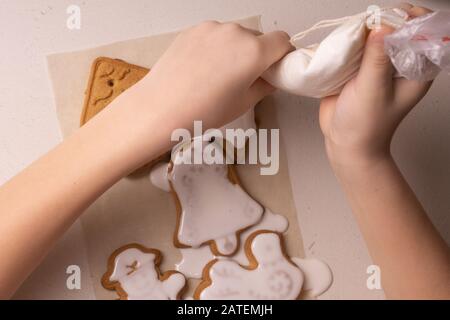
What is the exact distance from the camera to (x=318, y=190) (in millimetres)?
824

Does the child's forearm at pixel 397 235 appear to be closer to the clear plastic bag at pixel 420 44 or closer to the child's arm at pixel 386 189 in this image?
the child's arm at pixel 386 189

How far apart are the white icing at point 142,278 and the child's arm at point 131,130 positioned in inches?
4.8

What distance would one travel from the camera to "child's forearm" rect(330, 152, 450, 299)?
0.63m

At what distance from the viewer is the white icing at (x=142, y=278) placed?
757 mm

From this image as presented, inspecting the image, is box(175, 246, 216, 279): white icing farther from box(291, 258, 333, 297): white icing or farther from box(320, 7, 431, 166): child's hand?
box(320, 7, 431, 166): child's hand

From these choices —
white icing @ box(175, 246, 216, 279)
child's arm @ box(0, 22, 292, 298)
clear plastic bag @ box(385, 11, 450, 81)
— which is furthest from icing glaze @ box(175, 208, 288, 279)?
clear plastic bag @ box(385, 11, 450, 81)

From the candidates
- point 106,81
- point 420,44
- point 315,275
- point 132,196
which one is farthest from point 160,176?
point 420,44

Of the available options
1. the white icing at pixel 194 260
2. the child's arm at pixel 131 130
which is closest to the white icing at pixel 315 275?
the white icing at pixel 194 260

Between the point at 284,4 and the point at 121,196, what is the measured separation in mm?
383

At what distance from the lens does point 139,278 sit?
76cm

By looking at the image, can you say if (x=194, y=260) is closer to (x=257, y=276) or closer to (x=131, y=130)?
(x=257, y=276)

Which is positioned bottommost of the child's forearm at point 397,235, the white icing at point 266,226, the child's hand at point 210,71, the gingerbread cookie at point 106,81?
the child's forearm at point 397,235

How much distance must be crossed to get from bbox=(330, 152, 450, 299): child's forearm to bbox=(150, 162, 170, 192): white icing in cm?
25

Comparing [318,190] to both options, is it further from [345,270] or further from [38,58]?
[38,58]
